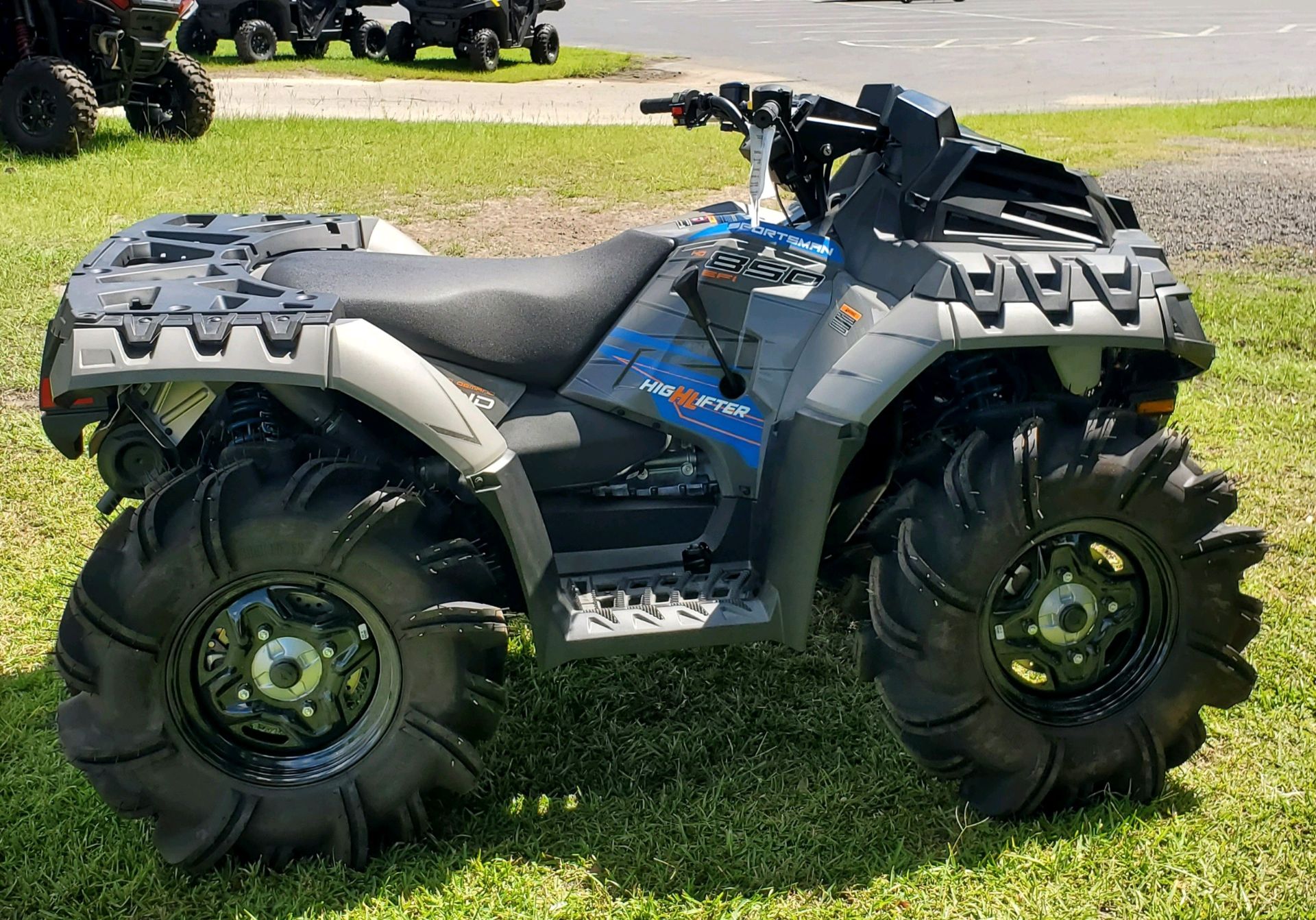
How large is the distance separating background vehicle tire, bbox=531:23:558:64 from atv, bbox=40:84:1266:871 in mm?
19004

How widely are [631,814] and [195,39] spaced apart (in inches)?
806

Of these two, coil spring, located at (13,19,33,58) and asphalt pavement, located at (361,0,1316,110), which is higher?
coil spring, located at (13,19,33,58)

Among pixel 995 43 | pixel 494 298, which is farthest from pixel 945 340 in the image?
pixel 995 43

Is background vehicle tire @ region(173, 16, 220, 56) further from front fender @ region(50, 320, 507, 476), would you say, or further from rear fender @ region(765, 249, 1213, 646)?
rear fender @ region(765, 249, 1213, 646)

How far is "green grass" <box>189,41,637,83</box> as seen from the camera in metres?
19.0

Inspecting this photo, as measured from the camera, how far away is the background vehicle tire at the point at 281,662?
283cm

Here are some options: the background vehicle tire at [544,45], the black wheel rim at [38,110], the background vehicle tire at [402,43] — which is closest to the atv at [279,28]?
the background vehicle tire at [402,43]

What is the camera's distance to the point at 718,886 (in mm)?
3020

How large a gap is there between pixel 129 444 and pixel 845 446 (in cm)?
183

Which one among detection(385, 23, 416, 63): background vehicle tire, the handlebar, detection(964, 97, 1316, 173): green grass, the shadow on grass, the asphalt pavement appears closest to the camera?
the shadow on grass

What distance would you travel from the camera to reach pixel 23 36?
11555mm

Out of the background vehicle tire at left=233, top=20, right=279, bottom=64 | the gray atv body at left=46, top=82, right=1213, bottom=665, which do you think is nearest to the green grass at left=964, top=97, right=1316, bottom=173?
the gray atv body at left=46, top=82, right=1213, bottom=665

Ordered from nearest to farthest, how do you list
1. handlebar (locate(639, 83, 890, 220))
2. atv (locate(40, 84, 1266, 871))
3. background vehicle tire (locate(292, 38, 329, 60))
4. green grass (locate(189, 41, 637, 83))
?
atv (locate(40, 84, 1266, 871))
handlebar (locate(639, 83, 890, 220))
green grass (locate(189, 41, 637, 83))
background vehicle tire (locate(292, 38, 329, 60))

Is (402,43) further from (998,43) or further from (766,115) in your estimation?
(766,115)
